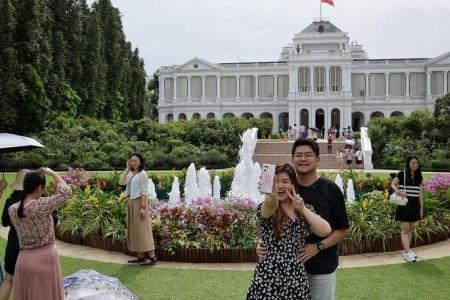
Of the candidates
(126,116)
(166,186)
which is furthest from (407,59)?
(166,186)

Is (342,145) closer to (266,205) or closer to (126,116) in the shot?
(126,116)

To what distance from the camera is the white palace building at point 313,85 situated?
61.4 meters

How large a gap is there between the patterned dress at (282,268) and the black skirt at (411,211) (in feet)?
16.3

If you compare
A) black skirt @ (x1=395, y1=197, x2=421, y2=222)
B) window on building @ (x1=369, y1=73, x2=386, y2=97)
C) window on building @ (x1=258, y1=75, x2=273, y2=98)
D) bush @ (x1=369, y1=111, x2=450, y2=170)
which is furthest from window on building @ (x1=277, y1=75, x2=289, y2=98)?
black skirt @ (x1=395, y1=197, x2=421, y2=222)

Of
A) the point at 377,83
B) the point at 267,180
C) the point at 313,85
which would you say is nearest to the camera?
the point at 267,180

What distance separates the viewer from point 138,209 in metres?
7.76

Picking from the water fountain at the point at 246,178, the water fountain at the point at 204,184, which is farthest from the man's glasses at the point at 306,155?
the water fountain at the point at 204,184

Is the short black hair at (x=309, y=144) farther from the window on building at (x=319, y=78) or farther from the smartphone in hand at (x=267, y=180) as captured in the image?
the window on building at (x=319, y=78)

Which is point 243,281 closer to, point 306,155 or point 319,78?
point 306,155

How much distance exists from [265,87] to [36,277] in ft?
205

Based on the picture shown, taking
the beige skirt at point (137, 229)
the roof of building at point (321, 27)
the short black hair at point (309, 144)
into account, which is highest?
the roof of building at point (321, 27)

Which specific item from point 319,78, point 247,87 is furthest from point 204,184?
point 247,87

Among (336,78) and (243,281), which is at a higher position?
(336,78)

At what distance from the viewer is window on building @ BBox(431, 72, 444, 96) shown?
2413 inches
